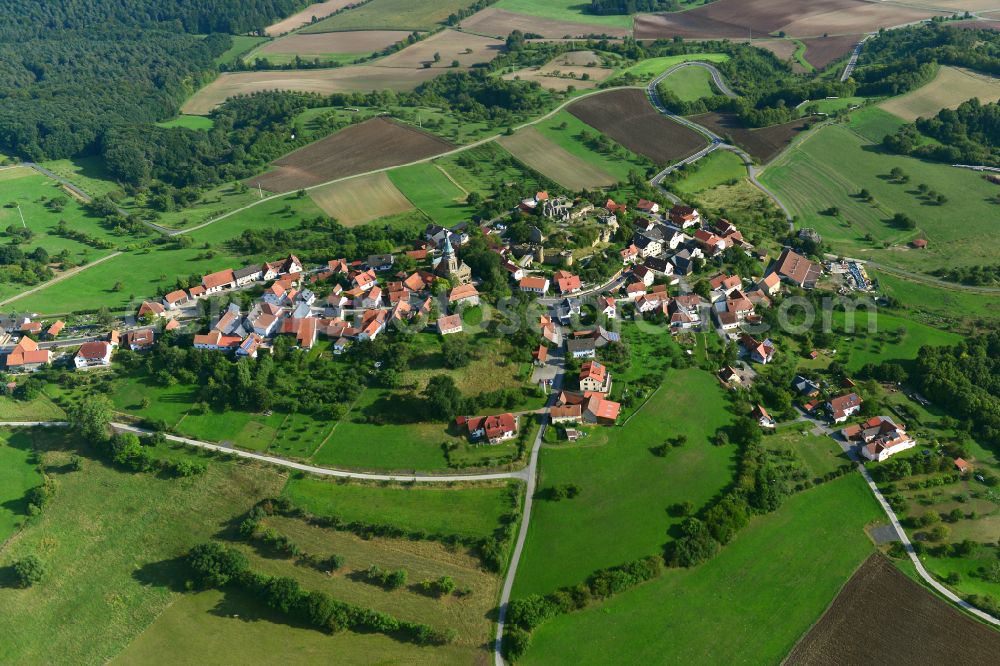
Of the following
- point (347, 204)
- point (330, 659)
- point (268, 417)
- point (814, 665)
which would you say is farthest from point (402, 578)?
point (347, 204)

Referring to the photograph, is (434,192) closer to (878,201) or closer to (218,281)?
(218,281)

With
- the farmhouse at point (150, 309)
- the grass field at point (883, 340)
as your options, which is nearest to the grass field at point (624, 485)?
the grass field at point (883, 340)

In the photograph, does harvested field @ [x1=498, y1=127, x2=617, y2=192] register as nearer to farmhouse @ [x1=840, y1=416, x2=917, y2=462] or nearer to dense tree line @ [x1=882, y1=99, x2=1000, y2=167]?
dense tree line @ [x1=882, y1=99, x2=1000, y2=167]

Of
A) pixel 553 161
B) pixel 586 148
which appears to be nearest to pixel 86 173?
pixel 553 161

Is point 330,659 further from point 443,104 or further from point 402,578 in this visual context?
point 443,104

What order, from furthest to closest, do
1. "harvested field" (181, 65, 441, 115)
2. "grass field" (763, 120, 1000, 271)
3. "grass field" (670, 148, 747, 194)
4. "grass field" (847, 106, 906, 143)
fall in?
1. "harvested field" (181, 65, 441, 115)
2. "grass field" (847, 106, 906, 143)
3. "grass field" (670, 148, 747, 194)
4. "grass field" (763, 120, 1000, 271)

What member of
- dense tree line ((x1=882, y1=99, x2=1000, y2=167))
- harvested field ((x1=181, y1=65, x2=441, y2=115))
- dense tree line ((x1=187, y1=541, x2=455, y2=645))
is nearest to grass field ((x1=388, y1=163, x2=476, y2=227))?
harvested field ((x1=181, y1=65, x2=441, y2=115))

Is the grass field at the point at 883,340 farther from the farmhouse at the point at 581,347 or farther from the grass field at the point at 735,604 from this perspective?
the farmhouse at the point at 581,347
